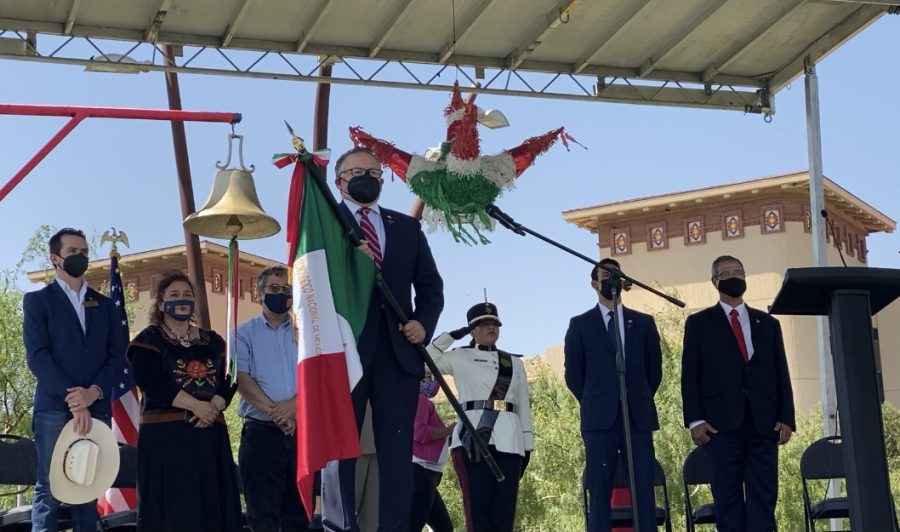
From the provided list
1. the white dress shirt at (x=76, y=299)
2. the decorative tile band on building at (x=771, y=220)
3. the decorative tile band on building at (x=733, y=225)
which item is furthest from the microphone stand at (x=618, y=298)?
the decorative tile band on building at (x=733, y=225)

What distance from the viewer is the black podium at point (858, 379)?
4219mm

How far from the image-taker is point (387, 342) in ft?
20.0

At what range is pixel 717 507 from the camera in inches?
338

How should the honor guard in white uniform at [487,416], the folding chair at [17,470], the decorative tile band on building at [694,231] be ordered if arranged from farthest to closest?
the decorative tile band on building at [694,231], the honor guard in white uniform at [487,416], the folding chair at [17,470]

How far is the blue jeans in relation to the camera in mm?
7492

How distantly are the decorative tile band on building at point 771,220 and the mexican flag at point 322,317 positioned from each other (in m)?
38.3

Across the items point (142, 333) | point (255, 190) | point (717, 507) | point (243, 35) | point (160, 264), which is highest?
point (160, 264)

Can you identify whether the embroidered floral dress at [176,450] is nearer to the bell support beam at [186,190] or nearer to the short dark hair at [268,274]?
the short dark hair at [268,274]

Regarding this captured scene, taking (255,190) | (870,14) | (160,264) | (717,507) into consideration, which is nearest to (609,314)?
(717,507)

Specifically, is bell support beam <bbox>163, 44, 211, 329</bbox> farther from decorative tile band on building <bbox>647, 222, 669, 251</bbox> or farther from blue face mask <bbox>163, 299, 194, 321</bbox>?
decorative tile band on building <bbox>647, 222, 669, 251</bbox>

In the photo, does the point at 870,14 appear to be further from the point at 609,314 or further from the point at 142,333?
the point at 142,333

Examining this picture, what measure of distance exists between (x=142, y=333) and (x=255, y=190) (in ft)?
5.93

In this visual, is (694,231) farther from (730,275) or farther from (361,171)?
(361,171)

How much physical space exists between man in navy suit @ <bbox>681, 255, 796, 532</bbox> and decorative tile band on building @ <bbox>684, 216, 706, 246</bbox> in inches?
1421
